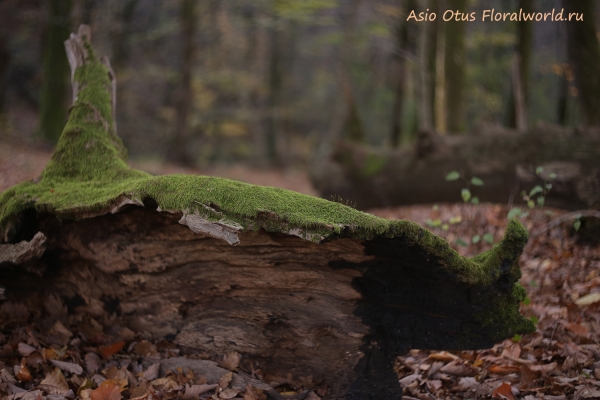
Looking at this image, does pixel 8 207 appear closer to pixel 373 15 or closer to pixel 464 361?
pixel 464 361

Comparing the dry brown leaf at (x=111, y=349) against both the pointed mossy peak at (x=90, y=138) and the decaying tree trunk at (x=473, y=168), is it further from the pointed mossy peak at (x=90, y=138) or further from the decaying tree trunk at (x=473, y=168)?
the decaying tree trunk at (x=473, y=168)

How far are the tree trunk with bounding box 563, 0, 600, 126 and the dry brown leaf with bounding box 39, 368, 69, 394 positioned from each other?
7.07 meters

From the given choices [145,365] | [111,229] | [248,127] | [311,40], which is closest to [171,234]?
[111,229]

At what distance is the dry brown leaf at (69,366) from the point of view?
10.4ft

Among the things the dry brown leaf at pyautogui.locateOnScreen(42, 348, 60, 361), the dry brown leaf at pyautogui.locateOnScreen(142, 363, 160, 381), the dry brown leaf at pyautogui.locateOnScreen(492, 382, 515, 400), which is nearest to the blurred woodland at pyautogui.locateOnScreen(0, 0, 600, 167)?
the dry brown leaf at pyautogui.locateOnScreen(492, 382, 515, 400)

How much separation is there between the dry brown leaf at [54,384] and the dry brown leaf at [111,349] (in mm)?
→ 361

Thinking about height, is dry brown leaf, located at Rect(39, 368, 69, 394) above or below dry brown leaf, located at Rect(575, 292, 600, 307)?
below

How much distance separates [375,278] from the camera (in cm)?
292

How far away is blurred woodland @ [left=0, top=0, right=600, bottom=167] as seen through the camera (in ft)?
35.6

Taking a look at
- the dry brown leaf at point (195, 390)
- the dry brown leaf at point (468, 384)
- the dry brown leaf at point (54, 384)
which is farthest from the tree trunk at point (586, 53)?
the dry brown leaf at point (54, 384)

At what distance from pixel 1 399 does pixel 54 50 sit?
1397cm

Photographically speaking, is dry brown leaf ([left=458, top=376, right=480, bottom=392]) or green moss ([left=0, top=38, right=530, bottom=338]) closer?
green moss ([left=0, top=38, right=530, bottom=338])

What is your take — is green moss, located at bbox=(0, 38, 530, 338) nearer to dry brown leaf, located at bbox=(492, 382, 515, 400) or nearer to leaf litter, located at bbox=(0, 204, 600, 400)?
dry brown leaf, located at bbox=(492, 382, 515, 400)

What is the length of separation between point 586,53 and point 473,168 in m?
2.14
